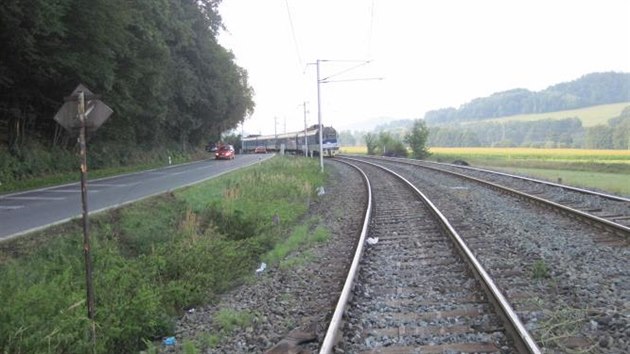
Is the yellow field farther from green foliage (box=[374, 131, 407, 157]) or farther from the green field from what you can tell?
the green field

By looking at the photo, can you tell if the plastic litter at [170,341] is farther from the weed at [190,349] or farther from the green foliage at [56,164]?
the green foliage at [56,164]

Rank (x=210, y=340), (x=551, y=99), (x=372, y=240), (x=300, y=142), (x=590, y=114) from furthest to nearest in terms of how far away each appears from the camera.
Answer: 1. (x=551, y=99)
2. (x=590, y=114)
3. (x=300, y=142)
4. (x=372, y=240)
5. (x=210, y=340)

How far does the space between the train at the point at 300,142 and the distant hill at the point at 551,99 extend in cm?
7585

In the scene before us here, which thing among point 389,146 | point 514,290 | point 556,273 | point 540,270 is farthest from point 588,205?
point 389,146

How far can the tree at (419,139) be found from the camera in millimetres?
61000

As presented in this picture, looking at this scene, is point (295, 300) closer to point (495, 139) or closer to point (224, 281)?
point (224, 281)

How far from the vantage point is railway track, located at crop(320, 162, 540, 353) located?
5.23 metres

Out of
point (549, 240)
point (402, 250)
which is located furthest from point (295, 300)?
point (549, 240)

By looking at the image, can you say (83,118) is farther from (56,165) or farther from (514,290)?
(56,165)

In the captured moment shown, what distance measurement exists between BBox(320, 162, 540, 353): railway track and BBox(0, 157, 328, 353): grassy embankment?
157cm

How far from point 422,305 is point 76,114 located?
5.09 m

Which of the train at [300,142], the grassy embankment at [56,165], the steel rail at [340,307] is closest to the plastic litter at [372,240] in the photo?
the steel rail at [340,307]

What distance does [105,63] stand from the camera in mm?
25594

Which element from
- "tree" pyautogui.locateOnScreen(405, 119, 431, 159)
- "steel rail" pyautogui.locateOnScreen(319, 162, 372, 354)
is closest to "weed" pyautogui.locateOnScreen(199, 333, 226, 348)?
"steel rail" pyautogui.locateOnScreen(319, 162, 372, 354)
